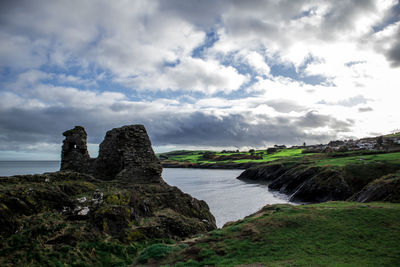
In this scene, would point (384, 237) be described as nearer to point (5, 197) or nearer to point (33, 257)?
point (33, 257)

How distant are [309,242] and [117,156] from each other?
57.7ft

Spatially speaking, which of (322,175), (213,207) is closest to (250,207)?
(213,207)

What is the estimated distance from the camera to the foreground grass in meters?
9.36

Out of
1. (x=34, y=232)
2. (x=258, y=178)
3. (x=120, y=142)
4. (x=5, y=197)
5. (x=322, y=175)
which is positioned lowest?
(x=258, y=178)

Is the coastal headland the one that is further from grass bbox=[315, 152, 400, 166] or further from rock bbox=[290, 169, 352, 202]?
grass bbox=[315, 152, 400, 166]

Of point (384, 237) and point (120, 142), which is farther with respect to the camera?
point (120, 142)

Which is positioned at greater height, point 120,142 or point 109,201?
point 120,142

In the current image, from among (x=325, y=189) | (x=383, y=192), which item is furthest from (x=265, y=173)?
(x=383, y=192)

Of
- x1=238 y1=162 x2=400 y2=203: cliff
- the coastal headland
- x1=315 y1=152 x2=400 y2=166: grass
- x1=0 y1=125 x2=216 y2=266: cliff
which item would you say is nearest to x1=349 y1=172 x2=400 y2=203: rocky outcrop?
the coastal headland

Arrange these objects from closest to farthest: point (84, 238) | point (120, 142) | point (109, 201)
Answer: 1. point (84, 238)
2. point (109, 201)
3. point (120, 142)

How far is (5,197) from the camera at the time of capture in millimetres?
11156

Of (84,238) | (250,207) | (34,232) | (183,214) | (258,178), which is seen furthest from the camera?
(258,178)

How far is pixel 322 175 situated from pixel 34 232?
44492 millimetres

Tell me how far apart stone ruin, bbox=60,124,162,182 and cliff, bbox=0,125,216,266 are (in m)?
0.09
